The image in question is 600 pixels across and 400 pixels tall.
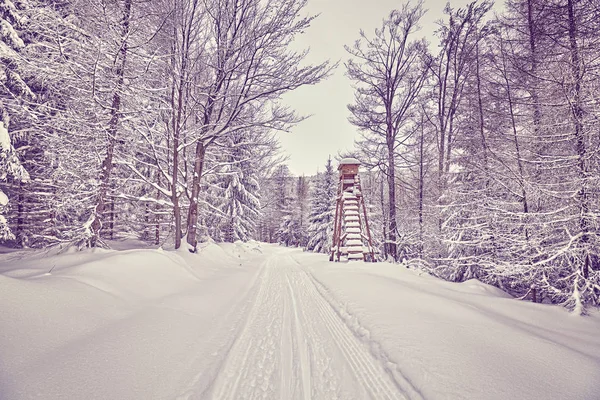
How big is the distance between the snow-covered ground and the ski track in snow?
0.05 feet

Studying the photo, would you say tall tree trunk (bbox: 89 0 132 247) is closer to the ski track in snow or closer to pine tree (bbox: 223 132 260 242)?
the ski track in snow

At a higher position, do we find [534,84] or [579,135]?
[534,84]

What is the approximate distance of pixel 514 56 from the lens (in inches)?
274

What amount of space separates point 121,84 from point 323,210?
20.5 m

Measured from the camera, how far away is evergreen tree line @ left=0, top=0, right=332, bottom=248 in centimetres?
596

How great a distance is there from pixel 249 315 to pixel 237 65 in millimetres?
7826

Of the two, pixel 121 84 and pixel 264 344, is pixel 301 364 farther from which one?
pixel 121 84

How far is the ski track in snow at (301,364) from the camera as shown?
2318mm

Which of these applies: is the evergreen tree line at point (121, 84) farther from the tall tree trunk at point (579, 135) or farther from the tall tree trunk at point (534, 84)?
the tall tree trunk at point (579, 135)

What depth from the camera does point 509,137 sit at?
7.49m

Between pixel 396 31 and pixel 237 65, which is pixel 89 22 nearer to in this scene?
pixel 237 65

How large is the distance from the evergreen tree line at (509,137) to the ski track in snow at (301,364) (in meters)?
5.09

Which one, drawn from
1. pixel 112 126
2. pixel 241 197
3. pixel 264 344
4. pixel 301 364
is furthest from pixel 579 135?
pixel 241 197

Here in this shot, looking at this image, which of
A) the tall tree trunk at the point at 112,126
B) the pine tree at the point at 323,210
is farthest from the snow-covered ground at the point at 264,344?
the pine tree at the point at 323,210
